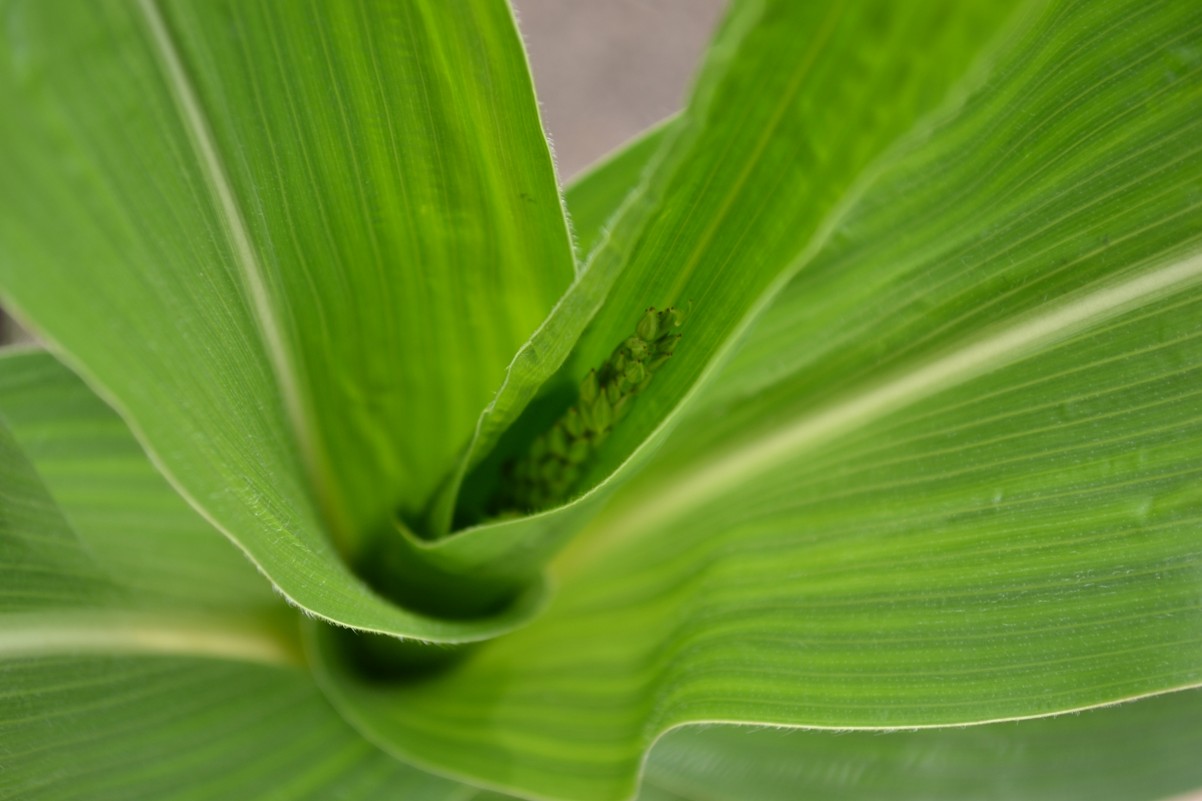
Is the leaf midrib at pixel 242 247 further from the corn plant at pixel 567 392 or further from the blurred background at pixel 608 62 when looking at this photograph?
the blurred background at pixel 608 62

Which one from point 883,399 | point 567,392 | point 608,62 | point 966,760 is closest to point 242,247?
point 567,392

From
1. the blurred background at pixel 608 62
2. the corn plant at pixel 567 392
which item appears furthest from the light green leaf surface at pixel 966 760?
the blurred background at pixel 608 62

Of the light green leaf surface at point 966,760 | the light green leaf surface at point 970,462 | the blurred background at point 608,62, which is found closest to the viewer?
the light green leaf surface at point 970,462

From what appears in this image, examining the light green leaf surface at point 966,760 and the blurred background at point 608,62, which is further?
the blurred background at point 608,62

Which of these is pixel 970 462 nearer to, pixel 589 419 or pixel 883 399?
pixel 883 399

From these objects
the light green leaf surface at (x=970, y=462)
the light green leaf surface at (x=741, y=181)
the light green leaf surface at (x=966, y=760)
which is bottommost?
the light green leaf surface at (x=966, y=760)

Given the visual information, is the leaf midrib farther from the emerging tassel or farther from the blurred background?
the blurred background

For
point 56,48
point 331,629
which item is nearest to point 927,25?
point 56,48

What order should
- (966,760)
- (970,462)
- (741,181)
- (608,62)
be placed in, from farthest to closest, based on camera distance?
(608,62), (966,760), (970,462), (741,181)
